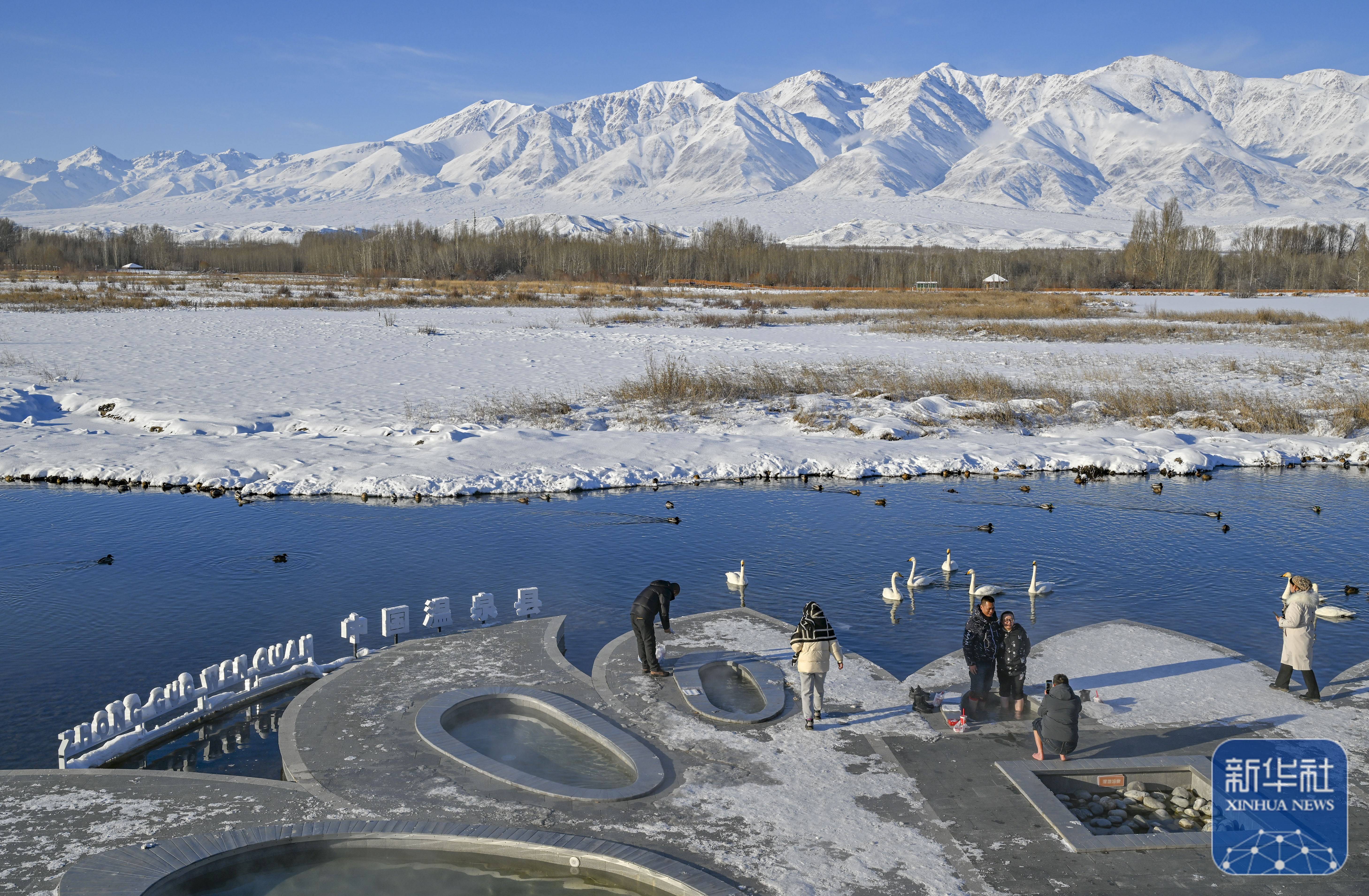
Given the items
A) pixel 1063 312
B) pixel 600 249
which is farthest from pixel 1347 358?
pixel 600 249

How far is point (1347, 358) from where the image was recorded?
1898 inches

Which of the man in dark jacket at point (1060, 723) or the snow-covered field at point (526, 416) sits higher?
the snow-covered field at point (526, 416)

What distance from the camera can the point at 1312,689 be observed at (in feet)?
43.4

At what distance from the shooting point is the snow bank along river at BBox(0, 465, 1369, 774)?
15.9m

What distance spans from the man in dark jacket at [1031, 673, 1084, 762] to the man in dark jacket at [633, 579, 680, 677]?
5.34 metres

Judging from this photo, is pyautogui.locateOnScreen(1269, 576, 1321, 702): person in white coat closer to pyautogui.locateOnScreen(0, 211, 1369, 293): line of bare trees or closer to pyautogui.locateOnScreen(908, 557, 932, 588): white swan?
pyautogui.locateOnScreen(908, 557, 932, 588): white swan

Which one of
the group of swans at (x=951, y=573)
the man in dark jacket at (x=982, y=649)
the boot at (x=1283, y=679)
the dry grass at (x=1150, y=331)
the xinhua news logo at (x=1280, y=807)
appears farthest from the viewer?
the dry grass at (x=1150, y=331)

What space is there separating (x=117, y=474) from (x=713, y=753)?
23.1 metres

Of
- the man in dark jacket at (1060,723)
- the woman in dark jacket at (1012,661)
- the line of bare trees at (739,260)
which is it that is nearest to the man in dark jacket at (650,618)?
the woman in dark jacket at (1012,661)

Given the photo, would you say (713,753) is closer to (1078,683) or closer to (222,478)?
(1078,683)

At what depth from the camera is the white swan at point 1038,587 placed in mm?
18203

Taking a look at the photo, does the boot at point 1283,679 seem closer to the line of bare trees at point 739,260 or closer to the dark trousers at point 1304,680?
the dark trousers at point 1304,680

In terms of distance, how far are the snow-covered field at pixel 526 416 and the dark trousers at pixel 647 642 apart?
543 inches

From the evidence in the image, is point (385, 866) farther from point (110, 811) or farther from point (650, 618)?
point (650, 618)
